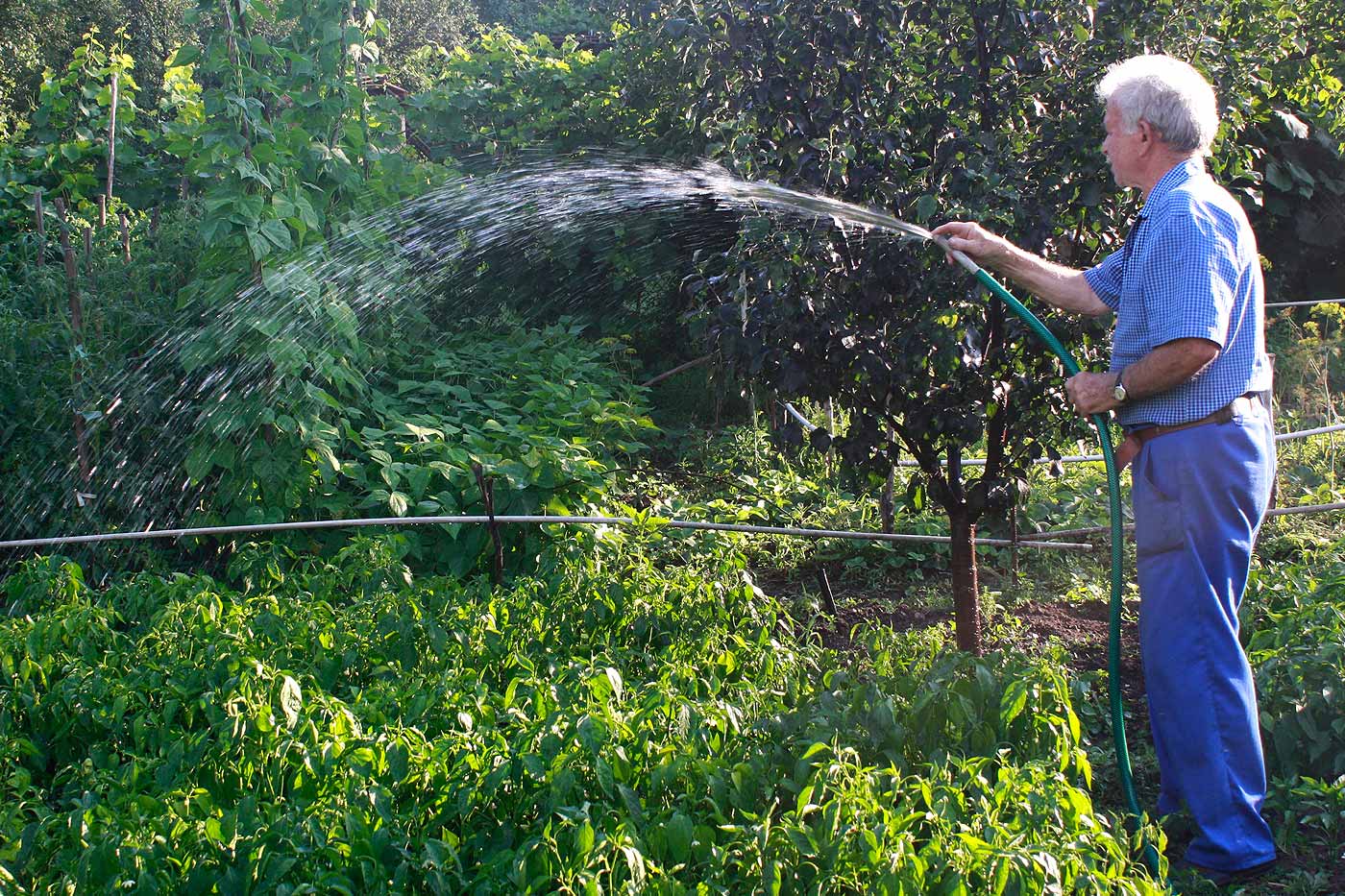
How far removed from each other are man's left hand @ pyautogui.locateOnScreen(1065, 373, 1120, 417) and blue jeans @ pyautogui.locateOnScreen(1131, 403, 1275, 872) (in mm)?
138

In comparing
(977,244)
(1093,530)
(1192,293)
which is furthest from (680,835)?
(1093,530)

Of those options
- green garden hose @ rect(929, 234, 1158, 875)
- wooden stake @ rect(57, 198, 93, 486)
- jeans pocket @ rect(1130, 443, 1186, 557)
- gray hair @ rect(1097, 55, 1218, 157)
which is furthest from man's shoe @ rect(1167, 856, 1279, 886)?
wooden stake @ rect(57, 198, 93, 486)

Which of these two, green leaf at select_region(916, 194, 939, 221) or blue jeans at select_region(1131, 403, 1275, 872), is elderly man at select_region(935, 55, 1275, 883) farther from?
green leaf at select_region(916, 194, 939, 221)

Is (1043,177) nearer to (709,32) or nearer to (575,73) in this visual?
(709,32)

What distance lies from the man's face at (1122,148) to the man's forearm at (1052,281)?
0.29 meters

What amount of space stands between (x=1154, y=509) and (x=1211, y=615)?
10.2 inches

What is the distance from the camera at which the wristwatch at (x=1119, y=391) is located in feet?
8.82

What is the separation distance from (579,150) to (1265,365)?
4762 mm

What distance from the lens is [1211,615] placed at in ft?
8.63

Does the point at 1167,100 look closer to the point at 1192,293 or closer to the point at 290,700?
the point at 1192,293

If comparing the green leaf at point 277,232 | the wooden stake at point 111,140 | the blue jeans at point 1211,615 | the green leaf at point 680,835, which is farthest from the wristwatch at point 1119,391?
the wooden stake at point 111,140

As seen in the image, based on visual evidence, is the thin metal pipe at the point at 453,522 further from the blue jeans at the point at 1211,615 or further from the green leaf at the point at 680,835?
the green leaf at the point at 680,835

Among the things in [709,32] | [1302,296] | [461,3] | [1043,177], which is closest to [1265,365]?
[1043,177]

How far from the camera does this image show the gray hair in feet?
8.53
